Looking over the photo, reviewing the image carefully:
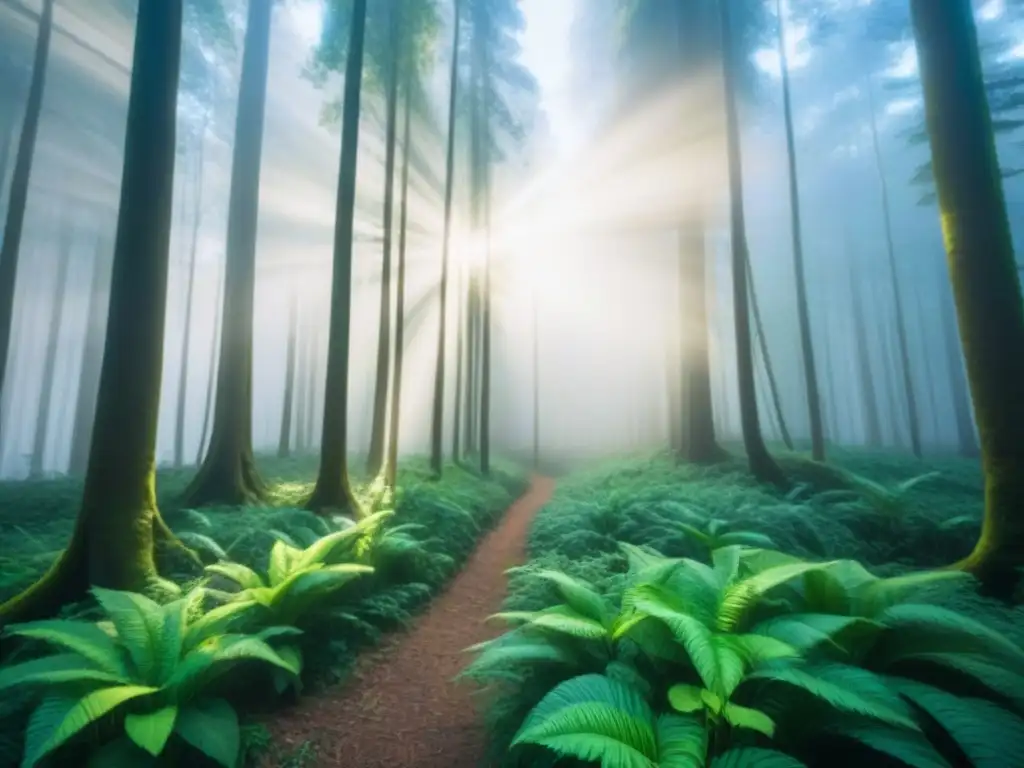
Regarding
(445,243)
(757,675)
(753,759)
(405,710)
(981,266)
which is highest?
(445,243)

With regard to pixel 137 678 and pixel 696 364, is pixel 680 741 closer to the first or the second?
pixel 137 678

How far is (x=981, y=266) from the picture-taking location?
4730 mm

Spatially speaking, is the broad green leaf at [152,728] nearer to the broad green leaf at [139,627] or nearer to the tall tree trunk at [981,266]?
the broad green leaf at [139,627]

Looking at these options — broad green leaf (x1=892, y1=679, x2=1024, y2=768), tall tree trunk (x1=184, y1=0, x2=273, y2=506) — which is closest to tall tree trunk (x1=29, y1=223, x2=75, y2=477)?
tall tree trunk (x1=184, y1=0, x2=273, y2=506)

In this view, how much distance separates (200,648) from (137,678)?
37 centimetres

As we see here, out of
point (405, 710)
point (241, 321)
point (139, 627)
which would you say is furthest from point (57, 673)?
point (241, 321)

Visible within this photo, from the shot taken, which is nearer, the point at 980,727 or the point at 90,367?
the point at 980,727

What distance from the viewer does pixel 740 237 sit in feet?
34.6

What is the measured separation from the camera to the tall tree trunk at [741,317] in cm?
993

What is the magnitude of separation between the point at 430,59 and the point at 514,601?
13.5 meters

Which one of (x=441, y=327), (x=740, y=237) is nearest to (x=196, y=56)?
(x=441, y=327)

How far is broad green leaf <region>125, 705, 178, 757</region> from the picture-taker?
246cm

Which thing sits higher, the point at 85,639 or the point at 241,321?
the point at 241,321

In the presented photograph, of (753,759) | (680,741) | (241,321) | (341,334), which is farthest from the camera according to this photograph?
(241,321)
